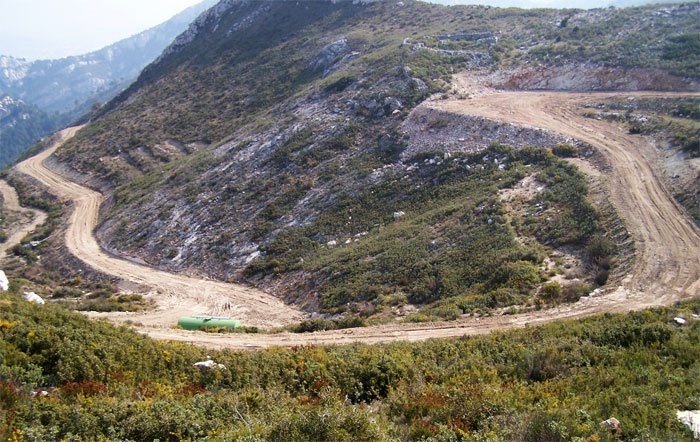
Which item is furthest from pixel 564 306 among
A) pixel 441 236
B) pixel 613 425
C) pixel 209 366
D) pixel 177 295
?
pixel 177 295

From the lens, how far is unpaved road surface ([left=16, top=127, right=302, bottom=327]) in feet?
87.9

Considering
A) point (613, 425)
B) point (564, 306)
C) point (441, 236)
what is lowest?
point (564, 306)

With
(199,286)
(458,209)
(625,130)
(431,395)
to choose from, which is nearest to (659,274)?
(458,209)

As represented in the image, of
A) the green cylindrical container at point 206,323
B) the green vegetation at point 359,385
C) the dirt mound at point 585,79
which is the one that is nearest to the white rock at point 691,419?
the green vegetation at point 359,385

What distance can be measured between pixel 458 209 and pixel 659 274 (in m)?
13.0

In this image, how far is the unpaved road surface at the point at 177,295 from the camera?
26795mm

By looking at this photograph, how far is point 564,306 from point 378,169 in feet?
76.7

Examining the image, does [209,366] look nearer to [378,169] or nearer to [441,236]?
[441,236]

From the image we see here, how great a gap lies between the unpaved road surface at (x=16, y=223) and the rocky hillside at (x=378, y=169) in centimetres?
964

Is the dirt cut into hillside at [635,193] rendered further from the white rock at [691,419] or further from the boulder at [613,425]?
the boulder at [613,425]

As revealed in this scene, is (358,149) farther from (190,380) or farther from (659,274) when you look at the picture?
(190,380)

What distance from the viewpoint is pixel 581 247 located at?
21469mm

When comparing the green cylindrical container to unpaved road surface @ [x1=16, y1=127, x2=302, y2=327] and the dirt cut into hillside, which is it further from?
the dirt cut into hillside

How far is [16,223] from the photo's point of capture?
5378 cm
